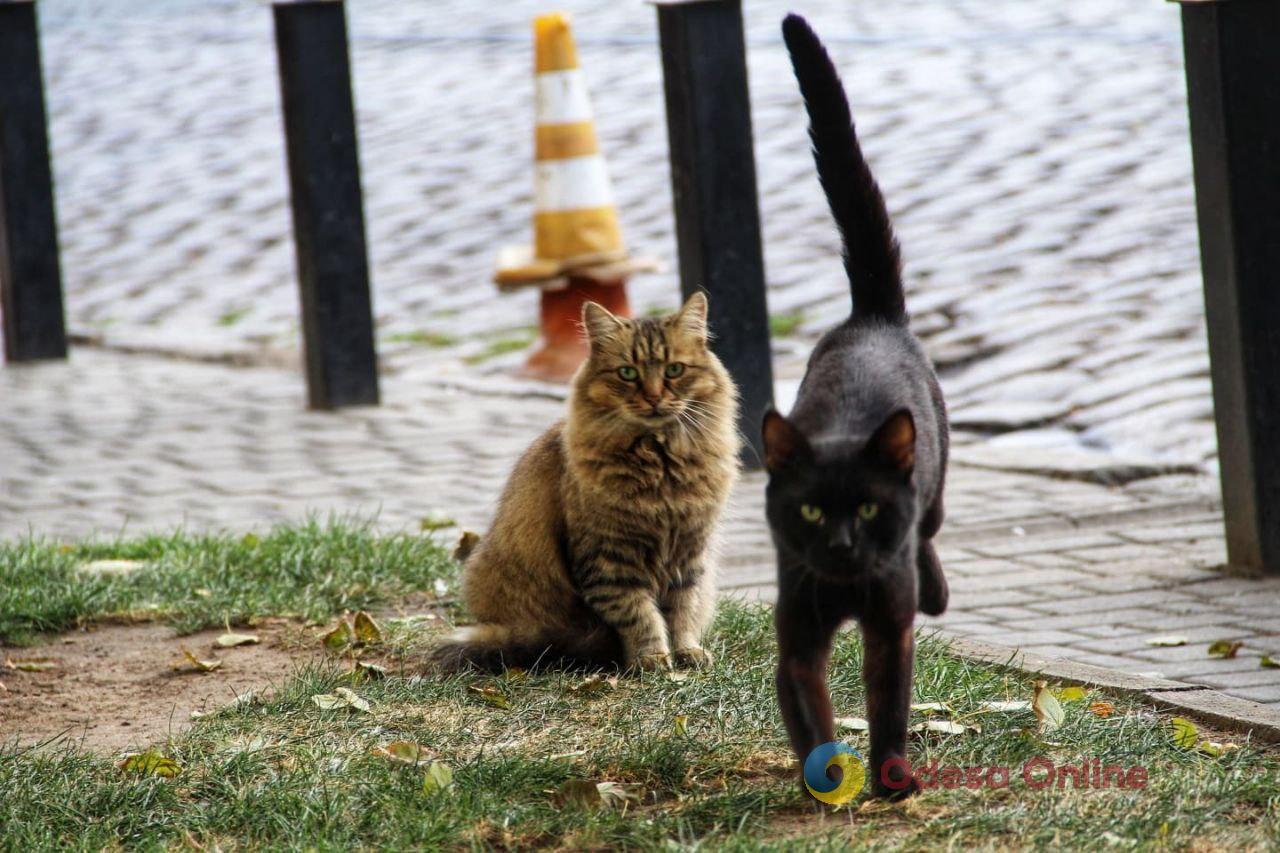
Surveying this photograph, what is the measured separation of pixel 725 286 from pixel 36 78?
503 cm

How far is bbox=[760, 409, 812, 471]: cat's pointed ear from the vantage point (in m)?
2.98

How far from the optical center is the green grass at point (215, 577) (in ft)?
16.3

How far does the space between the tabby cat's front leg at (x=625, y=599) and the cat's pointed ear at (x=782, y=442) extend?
1369 millimetres

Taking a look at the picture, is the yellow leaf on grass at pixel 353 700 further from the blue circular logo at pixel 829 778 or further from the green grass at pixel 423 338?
the green grass at pixel 423 338

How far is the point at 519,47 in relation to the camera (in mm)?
17953

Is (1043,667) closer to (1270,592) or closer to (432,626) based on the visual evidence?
(1270,592)

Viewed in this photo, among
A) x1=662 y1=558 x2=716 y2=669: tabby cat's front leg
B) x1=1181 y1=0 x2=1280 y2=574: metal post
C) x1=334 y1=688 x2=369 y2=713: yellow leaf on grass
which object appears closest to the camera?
x1=334 y1=688 x2=369 y2=713: yellow leaf on grass

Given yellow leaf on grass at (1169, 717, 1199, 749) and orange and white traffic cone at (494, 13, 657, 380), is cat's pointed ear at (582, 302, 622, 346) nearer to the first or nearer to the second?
yellow leaf on grass at (1169, 717, 1199, 749)

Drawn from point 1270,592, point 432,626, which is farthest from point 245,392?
point 1270,592

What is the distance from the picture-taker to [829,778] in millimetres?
3225

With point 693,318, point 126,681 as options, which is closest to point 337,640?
point 126,681

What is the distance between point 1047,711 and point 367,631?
1.89m

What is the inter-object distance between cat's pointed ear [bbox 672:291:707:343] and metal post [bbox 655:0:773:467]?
2.04 m

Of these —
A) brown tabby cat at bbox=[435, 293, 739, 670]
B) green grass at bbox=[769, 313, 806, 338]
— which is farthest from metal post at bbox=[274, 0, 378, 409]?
brown tabby cat at bbox=[435, 293, 739, 670]
